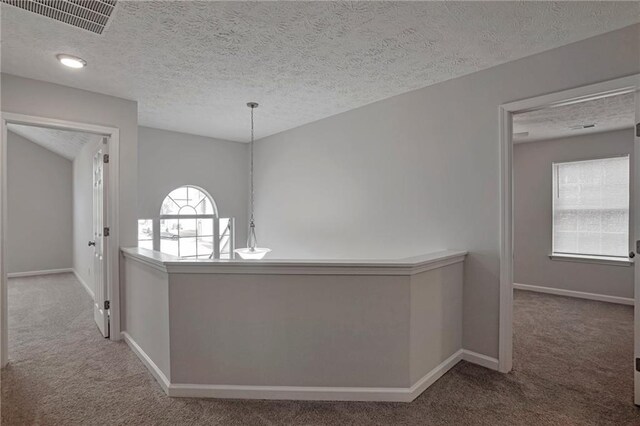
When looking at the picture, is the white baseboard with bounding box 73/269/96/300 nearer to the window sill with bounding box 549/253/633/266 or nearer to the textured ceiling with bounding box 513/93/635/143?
the textured ceiling with bounding box 513/93/635/143

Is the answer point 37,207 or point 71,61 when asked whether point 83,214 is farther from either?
point 71,61

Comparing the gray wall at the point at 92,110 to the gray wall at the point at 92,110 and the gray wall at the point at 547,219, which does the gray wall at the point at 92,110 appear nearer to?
the gray wall at the point at 92,110

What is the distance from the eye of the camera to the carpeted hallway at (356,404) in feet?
6.75

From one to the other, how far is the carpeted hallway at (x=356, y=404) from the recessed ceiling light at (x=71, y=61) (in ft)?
7.98

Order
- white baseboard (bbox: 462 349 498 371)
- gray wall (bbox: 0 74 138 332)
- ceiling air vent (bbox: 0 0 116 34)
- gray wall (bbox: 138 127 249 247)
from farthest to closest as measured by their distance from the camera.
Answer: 1. gray wall (bbox: 138 127 249 247)
2. gray wall (bbox: 0 74 138 332)
3. white baseboard (bbox: 462 349 498 371)
4. ceiling air vent (bbox: 0 0 116 34)

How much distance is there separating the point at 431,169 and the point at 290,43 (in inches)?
68.1

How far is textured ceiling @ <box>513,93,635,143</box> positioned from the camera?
11.6ft

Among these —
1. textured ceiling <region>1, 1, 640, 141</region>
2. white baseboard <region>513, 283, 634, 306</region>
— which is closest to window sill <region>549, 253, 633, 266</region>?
white baseboard <region>513, 283, 634, 306</region>

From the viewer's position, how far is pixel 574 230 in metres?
5.05

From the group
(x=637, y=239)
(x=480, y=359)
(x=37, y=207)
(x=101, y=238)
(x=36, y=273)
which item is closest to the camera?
(x=637, y=239)

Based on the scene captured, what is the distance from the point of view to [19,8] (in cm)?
189

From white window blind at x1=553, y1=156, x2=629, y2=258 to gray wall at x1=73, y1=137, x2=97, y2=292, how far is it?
6.93m

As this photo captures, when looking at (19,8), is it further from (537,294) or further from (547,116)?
(537,294)

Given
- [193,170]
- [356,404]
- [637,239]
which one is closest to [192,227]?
[193,170]
